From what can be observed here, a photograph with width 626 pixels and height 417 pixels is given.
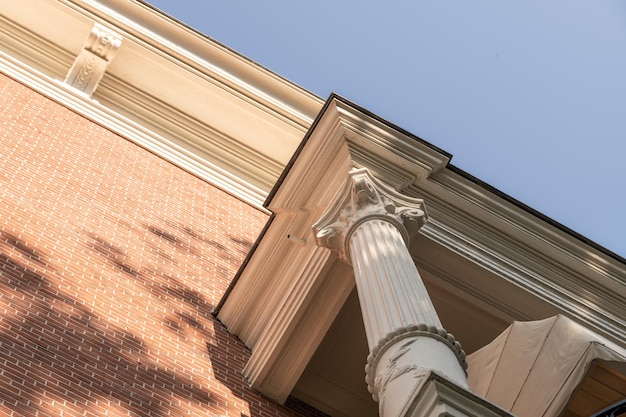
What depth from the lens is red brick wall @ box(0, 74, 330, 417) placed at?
6762 millimetres

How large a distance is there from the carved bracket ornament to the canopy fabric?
122 centimetres

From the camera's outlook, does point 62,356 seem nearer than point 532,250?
Yes

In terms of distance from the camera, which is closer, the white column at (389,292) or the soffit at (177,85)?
the white column at (389,292)

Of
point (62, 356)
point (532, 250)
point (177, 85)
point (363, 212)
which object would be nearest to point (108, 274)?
point (62, 356)

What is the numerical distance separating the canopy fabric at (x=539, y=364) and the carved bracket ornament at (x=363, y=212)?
48.2 inches

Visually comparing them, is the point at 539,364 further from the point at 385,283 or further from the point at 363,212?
the point at 363,212

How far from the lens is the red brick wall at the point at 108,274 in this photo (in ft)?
22.2

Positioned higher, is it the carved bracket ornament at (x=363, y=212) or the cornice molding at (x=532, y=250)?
the cornice molding at (x=532, y=250)

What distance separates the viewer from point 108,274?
864cm

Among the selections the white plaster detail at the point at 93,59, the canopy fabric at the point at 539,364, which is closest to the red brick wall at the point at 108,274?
the white plaster detail at the point at 93,59

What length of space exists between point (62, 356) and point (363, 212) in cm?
273

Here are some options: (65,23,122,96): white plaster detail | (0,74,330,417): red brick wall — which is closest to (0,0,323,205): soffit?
(65,23,122,96): white plaster detail

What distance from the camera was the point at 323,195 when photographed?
8.61m

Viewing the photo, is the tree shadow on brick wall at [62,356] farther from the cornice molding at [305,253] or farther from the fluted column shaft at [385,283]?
the fluted column shaft at [385,283]
